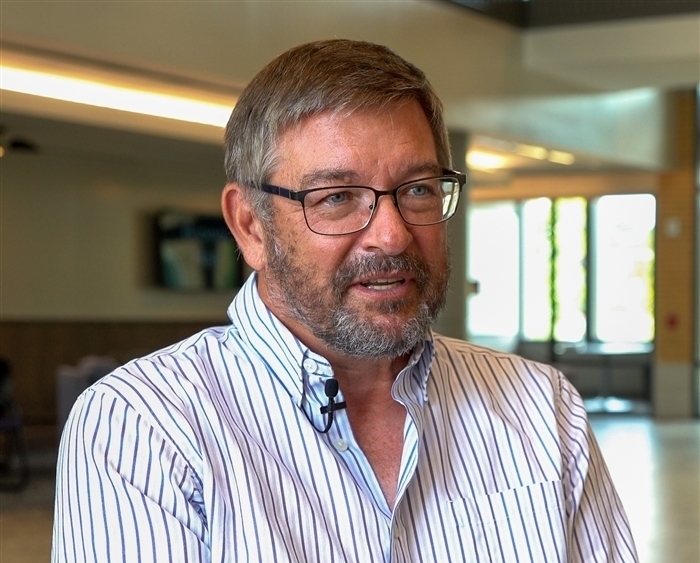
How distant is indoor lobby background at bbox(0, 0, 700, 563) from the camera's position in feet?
14.0

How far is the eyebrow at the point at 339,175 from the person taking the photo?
140cm

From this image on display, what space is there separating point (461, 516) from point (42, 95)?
12.9ft

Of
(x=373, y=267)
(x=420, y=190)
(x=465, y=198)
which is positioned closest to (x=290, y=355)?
(x=373, y=267)

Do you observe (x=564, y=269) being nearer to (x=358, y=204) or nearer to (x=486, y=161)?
(x=486, y=161)

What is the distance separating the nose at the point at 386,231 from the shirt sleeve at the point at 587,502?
450 mm

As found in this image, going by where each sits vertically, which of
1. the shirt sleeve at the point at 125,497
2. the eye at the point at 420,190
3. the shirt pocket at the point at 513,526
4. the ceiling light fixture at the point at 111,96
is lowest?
the shirt pocket at the point at 513,526

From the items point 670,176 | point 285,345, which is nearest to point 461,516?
point 285,345

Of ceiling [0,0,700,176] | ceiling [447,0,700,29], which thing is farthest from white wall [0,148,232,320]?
ceiling [447,0,700,29]

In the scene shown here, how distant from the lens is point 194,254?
11.0 metres

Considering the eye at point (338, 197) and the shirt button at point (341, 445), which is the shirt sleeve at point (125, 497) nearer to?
the shirt button at point (341, 445)

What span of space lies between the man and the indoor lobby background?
322mm

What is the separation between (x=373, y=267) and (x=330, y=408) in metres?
0.21

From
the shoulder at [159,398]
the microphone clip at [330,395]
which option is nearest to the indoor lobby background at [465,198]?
the microphone clip at [330,395]

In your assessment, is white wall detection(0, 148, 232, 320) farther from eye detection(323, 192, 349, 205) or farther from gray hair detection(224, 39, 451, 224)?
eye detection(323, 192, 349, 205)
